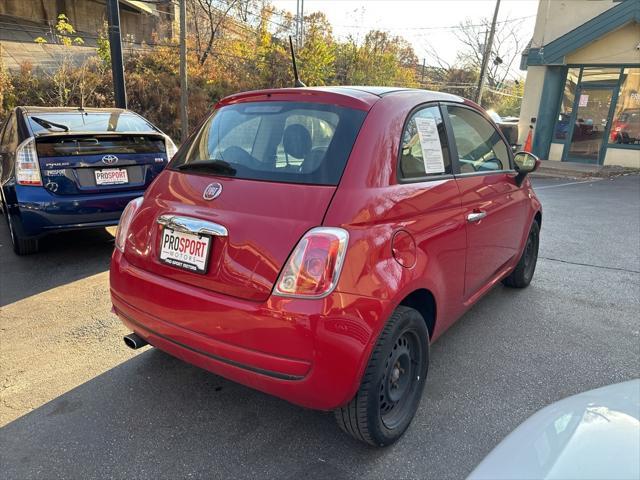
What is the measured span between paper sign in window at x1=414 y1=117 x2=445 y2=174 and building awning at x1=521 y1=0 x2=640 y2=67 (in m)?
13.4

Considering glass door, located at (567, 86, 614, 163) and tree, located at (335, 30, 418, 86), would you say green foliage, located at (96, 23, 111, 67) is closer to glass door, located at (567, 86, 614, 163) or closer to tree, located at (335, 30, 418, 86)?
tree, located at (335, 30, 418, 86)

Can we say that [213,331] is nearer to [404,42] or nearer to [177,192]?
[177,192]

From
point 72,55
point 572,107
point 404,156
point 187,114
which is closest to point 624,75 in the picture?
point 572,107

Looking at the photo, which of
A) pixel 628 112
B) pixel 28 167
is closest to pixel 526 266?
pixel 28 167

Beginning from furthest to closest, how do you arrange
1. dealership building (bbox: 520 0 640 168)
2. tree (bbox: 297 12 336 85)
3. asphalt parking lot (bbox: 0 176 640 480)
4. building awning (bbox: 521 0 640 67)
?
tree (bbox: 297 12 336 85) → dealership building (bbox: 520 0 640 168) → building awning (bbox: 521 0 640 67) → asphalt parking lot (bbox: 0 176 640 480)

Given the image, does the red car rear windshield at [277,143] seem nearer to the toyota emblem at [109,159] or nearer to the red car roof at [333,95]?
the red car roof at [333,95]

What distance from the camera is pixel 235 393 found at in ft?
8.73

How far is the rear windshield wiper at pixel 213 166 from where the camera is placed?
7.73ft

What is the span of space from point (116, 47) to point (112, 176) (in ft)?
13.6

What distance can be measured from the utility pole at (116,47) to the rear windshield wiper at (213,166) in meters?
6.18

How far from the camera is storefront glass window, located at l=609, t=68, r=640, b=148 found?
13.5 metres

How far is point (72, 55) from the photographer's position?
14875 millimetres

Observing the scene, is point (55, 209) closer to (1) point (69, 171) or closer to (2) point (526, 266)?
(1) point (69, 171)

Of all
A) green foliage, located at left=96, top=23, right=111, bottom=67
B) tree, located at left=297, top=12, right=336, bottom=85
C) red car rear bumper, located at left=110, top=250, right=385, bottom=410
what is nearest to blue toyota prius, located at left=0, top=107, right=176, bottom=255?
red car rear bumper, located at left=110, top=250, right=385, bottom=410
